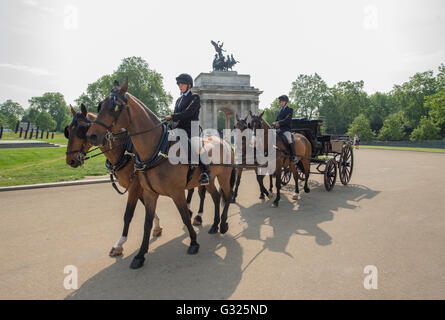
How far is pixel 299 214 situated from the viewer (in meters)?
6.56

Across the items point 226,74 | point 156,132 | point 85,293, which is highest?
point 226,74

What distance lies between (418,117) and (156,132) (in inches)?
2724

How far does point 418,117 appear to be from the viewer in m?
56.3

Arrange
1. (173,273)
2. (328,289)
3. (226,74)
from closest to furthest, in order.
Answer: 1. (328,289)
2. (173,273)
3. (226,74)

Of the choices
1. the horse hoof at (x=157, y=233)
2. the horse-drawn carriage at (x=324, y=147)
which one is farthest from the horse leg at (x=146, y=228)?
the horse-drawn carriage at (x=324, y=147)

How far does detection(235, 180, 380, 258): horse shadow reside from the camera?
5.01m

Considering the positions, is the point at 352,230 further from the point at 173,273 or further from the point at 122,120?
the point at 122,120

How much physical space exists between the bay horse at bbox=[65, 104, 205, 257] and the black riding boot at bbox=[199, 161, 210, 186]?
119cm

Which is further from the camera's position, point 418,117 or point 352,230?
point 418,117

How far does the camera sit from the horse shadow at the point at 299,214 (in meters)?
5.01

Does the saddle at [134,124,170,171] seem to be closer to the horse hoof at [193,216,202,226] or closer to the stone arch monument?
the horse hoof at [193,216,202,226]

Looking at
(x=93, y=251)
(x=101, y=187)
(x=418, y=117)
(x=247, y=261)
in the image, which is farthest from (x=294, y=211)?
(x=418, y=117)

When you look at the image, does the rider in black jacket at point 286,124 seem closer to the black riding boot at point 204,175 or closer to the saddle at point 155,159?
the black riding boot at point 204,175

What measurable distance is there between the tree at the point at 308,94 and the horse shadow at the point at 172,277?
71.9m
